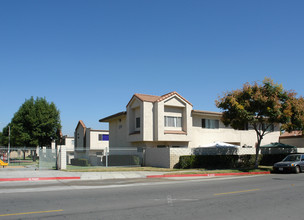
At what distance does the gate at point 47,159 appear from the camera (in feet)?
76.7

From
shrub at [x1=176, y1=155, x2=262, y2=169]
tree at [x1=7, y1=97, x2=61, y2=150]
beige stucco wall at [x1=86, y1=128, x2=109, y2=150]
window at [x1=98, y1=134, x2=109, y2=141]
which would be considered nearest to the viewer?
shrub at [x1=176, y1=155, x2=262, y2=169]

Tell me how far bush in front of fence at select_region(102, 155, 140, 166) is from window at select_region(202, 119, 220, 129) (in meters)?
9.61

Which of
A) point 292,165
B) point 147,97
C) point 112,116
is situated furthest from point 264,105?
point 112,116

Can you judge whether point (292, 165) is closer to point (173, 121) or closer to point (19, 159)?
point (173, 121)

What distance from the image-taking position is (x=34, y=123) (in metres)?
40.8

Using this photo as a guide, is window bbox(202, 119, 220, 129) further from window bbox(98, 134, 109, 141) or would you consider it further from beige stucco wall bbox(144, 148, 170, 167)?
window bbox(98, 134, 109, 141)

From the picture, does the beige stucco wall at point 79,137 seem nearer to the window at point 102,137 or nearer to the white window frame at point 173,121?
the window at point 102,137

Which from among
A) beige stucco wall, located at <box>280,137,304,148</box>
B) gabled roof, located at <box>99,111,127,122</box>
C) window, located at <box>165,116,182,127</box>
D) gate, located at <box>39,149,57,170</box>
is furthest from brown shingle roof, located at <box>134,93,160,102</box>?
beige stucco wall, located at <box>280,137,304,148</box>

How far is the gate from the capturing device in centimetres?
2338

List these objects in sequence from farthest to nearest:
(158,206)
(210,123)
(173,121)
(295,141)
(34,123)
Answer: (34,123), (295,141), (210,123), (173,121), (158,206)

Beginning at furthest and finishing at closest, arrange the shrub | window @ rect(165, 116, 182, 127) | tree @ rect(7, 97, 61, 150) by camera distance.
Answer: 1. tree @ rect(7, 97, 61, 150)
2. window @ rect(165, 116, 182, 127)
3. the shrub

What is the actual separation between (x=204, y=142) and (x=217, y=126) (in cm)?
272

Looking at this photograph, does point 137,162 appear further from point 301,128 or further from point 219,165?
point 301,128

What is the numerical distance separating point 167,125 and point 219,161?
6381 millimetres
